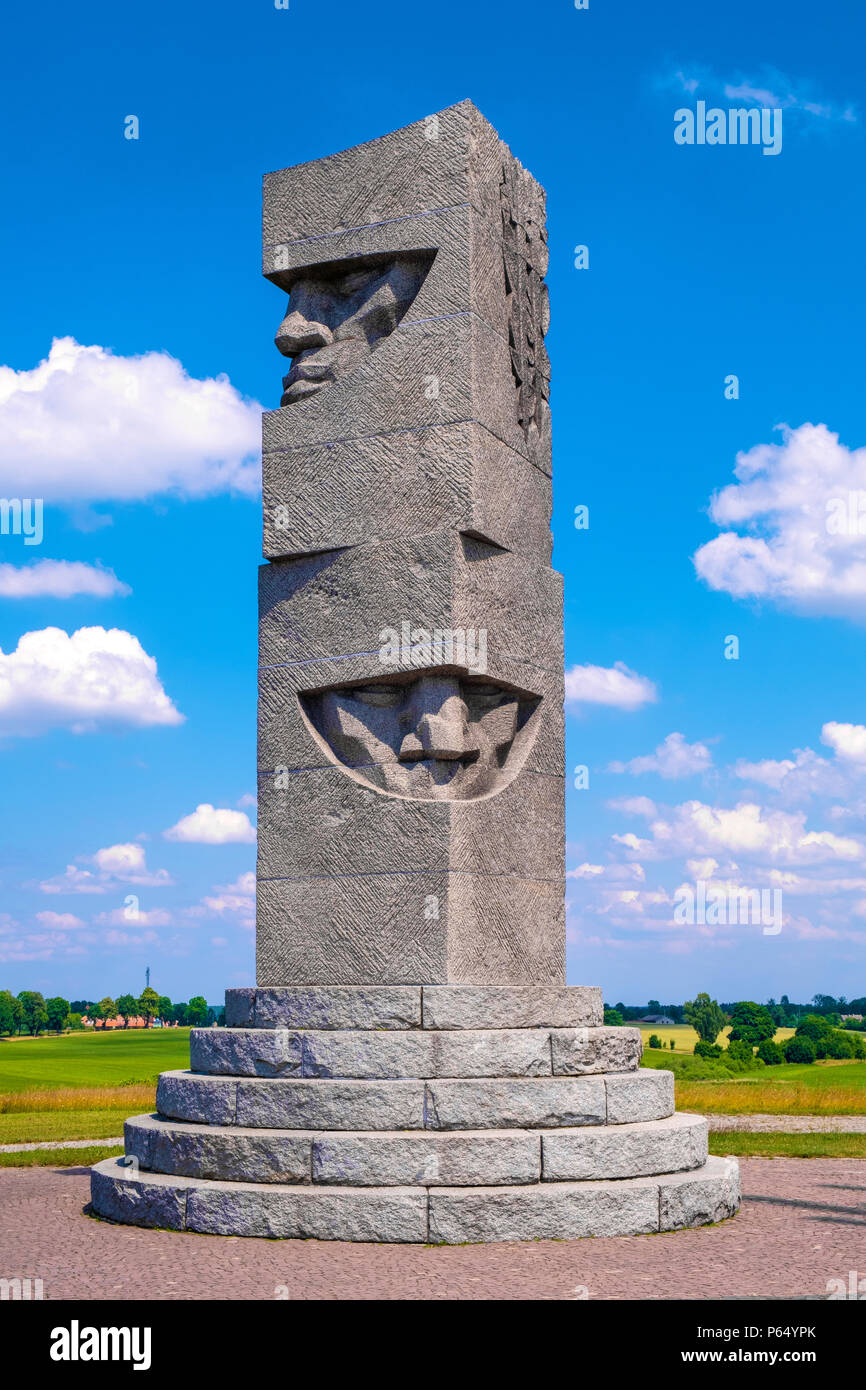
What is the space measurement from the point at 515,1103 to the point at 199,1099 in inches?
80.2

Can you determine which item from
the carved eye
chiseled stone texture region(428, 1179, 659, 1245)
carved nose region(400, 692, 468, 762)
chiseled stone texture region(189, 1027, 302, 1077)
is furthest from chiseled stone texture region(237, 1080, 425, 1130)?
the carved eye

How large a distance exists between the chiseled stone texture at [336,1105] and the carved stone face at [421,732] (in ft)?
6.85

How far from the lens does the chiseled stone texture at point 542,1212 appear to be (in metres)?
6.91

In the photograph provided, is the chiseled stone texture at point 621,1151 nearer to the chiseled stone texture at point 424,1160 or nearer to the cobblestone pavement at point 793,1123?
the chiseled stone texture at point 424,1160

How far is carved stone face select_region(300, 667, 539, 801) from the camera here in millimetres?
8812

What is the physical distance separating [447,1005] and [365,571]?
10.3 ft

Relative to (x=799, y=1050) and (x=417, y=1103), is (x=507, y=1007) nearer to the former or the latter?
(x=417, y=1103)

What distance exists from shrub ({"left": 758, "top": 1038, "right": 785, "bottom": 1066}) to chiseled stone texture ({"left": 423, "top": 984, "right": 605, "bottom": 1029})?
1570cm

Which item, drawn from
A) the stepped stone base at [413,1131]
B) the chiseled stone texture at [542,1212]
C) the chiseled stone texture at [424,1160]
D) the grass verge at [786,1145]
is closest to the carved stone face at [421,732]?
the stepped stone base at [413,1131]

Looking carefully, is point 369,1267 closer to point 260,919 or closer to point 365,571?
point 260,919

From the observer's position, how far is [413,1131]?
7359 mm

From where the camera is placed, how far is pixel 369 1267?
632cm
